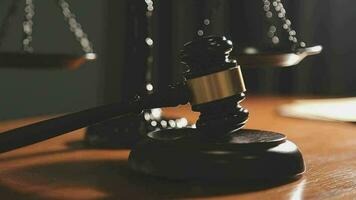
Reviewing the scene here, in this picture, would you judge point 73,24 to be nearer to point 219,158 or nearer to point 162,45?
point 219,158

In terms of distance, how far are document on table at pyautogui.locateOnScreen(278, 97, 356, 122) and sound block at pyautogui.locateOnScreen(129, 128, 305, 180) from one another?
0.62 meters

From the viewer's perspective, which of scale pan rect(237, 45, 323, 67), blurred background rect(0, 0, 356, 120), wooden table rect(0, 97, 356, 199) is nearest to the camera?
wooden table rect(0, 97, 356, 199)

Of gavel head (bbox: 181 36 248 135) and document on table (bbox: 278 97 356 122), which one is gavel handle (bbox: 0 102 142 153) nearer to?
gavel head (bbox: 181 36 248 135)

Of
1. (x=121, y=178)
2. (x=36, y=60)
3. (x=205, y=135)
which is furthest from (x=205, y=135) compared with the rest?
(x=36, y=60)

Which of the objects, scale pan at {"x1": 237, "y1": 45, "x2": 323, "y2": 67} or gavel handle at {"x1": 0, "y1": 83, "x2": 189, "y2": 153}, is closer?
gavel handle at {"x1": 0, "y1": 83, "x2": 189, "y2": 153}

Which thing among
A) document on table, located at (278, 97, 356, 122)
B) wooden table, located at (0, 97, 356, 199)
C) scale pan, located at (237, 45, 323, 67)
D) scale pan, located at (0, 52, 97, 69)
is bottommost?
document on table, located at (278, 97, 356, 122)

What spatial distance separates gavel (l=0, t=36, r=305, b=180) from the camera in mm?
634

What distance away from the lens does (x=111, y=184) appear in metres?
0.64

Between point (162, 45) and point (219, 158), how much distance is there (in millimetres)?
3023

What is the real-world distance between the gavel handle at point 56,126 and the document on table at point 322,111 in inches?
27.3

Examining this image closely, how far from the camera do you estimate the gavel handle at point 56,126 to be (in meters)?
0.64

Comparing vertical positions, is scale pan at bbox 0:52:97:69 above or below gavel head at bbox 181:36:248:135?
above

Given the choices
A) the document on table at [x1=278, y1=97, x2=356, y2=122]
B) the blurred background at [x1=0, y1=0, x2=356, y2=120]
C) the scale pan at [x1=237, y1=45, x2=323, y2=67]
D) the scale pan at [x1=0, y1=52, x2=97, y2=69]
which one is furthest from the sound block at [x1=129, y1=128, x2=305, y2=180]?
the blurred background at [x1=0, y1=0, x2=356, y2=120]

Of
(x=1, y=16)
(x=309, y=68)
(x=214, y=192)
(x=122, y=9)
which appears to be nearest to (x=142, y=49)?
(x=214, y=192)
